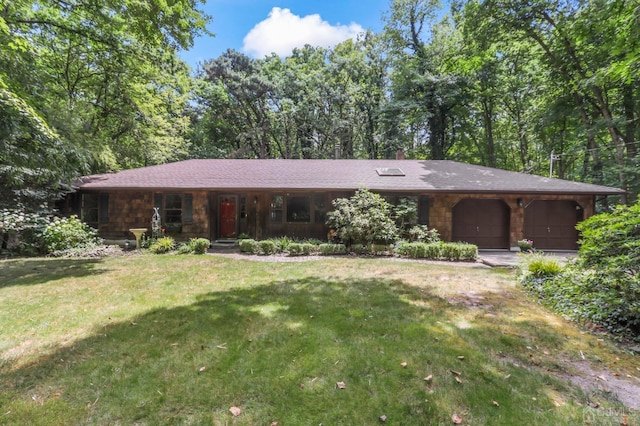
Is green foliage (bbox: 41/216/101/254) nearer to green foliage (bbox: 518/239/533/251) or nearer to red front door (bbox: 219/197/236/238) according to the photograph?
red front door (bbox: 219/197/236/238)

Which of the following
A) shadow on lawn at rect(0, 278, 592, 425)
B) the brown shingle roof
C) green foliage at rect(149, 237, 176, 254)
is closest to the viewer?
shadow on lawn at rect(0, 278, 592, 425)

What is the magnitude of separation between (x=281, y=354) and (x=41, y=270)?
7.36 metres

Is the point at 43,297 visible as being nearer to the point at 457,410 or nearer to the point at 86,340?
the point at 86,340

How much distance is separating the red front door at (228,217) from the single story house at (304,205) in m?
0.04

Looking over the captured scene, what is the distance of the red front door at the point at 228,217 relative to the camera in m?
12.3

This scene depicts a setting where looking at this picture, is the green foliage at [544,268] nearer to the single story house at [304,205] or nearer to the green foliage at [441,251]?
the green foliage at [441,251]

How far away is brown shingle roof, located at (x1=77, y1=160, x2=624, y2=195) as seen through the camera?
424 inches

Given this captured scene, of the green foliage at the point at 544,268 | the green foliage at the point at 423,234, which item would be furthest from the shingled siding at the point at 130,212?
the green foliage at the point at 544,268

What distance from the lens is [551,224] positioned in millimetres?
11500

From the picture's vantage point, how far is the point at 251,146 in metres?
24.8

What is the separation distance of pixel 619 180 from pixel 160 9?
19.8 m

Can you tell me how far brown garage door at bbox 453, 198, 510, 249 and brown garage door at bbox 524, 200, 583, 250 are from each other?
3.11 ft

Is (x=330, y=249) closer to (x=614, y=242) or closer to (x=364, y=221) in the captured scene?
(x=364, y=221)

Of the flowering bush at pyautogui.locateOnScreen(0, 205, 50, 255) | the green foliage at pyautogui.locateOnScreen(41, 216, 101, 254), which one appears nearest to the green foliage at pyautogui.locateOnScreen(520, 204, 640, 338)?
the green foliage at pyautogui.locateOnScreen(41, 216, 101, 254)
